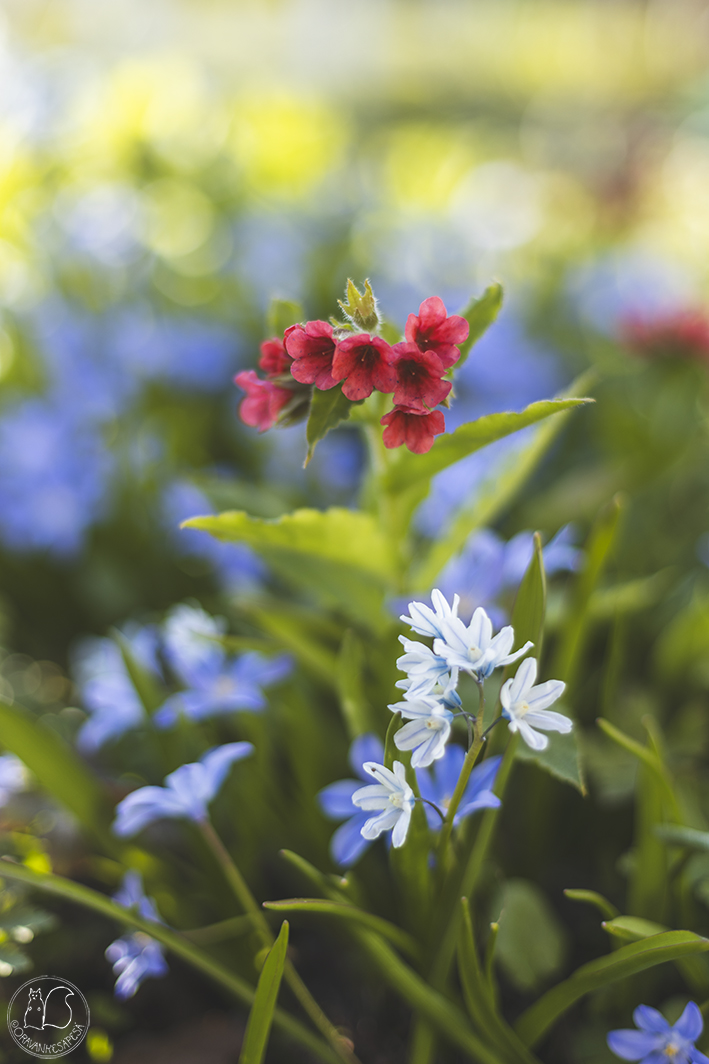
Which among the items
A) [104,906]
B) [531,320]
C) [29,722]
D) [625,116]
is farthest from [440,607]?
[625,116]

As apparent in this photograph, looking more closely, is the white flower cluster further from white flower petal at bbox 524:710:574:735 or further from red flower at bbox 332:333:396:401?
red flower at bbox 332:333:396:401

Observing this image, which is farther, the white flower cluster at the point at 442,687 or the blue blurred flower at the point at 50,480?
the blue blurred flower at the point at 50,480

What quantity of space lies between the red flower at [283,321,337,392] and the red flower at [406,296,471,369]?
0.05 m

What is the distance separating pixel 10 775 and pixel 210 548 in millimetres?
346

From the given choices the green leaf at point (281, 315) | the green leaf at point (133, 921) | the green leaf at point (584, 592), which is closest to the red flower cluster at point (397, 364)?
the green leaf at point (281, 315)

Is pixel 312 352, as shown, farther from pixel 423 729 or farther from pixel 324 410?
pixel 423 729

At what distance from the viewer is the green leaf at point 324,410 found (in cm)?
43

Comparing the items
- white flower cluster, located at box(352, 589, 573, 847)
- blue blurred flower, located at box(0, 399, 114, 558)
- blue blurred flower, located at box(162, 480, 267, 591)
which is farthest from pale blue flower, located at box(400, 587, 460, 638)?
blue blurred flower, located at box(0, 399, 114, 558)

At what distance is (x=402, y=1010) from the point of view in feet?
2.06

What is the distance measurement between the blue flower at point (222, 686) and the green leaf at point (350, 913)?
0.52ft

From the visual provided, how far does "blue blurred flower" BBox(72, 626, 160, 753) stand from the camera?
637mm

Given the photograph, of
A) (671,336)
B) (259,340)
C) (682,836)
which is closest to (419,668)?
(682,836)

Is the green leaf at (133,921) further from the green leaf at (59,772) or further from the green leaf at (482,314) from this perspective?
the green leaf at (482,314)

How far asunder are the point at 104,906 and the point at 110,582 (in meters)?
0.57
